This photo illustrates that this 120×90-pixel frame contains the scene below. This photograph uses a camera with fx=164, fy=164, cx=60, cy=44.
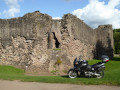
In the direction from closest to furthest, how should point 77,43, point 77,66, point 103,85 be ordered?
point 103,85
point 77,66
point 77,43

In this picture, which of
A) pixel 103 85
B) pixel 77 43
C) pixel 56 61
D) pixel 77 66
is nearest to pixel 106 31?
pixel 77 43

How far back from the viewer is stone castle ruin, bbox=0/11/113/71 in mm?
15055

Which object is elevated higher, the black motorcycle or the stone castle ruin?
the stone castle ruin

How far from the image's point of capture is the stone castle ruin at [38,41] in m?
15.1

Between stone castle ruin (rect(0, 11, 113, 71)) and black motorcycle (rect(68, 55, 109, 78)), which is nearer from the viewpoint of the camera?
black motorcycle (rect(68, 55, 109, 78))

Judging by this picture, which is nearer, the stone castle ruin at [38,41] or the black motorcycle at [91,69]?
the black motorcycle at [91,69]

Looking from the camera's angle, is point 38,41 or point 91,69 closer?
Result: point 91,69

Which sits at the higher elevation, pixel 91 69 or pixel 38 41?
pixel 38 41

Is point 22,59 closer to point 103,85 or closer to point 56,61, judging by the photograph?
point 56,61

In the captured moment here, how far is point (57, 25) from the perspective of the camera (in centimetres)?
1703

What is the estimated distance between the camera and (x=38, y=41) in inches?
597

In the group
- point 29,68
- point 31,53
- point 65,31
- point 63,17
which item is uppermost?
point 63,17

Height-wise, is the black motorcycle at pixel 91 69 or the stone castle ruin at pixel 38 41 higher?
the stone castle ruin at pixel 38 41

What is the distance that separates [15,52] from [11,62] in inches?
43.2
